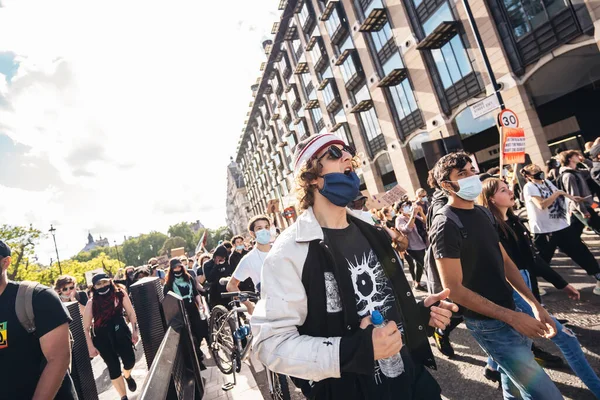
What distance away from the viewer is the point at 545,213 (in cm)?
486

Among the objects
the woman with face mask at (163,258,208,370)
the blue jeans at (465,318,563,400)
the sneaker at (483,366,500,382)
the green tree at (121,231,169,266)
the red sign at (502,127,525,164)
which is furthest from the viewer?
the green tree at (121,231,169,266)

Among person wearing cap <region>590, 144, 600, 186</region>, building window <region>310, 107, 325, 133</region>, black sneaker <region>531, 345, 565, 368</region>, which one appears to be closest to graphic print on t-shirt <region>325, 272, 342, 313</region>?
black sneaker <region>531, 345, 565, 368</region>

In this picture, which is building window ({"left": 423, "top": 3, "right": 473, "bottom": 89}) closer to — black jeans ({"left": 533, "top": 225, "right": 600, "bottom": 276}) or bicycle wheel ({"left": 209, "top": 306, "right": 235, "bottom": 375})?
black jeans ({"left": 533, "top": 225, "right": 600, "bottom": 276})

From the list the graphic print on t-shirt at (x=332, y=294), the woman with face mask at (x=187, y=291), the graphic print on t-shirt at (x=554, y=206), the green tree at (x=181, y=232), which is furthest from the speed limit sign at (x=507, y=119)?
the green tree at (x=181, y=232)

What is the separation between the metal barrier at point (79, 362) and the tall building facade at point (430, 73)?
3568 mm

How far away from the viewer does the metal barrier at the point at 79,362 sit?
296 centimetres

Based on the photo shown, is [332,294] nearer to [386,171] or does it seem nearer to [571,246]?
[571,246]

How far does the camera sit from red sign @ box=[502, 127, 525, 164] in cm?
641

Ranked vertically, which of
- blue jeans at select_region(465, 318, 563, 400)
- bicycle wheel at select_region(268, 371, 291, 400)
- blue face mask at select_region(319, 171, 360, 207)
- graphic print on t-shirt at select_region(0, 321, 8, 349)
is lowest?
bicycle wheel at select_region(268, 371, 291, 400)

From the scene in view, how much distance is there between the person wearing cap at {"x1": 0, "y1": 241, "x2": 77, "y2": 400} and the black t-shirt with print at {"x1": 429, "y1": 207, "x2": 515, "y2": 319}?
2.78 m

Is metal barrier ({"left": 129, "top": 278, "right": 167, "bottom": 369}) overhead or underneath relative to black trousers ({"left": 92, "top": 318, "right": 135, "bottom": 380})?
overhead

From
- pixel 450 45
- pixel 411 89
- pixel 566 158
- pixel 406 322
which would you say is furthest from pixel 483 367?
pixel 411 89

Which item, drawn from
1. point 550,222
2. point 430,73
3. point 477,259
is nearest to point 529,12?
point 430,73

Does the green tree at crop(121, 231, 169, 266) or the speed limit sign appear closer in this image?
the speed limit sign
